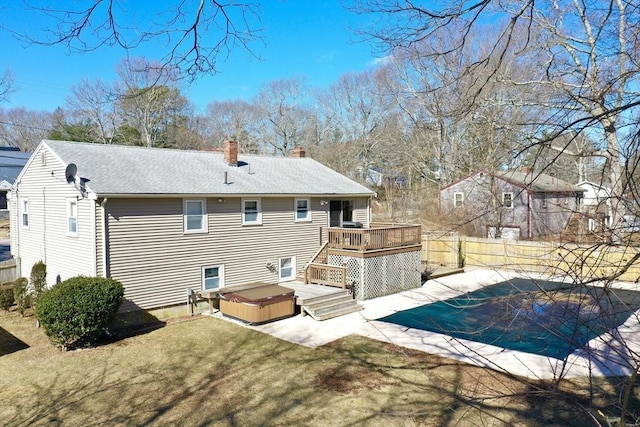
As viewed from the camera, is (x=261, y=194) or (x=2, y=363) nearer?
(x=2, y=363)

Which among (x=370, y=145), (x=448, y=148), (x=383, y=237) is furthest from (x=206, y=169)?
(x=370, y=145)

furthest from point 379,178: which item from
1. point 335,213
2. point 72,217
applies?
point 72,217

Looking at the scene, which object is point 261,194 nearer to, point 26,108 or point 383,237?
A: point 383,237

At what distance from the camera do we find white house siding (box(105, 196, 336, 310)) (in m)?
13.2

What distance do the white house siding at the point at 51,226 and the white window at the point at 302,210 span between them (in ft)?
24.5

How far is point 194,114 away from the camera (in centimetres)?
4750

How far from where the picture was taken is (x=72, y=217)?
46.1 feet

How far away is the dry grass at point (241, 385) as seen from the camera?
763 cm

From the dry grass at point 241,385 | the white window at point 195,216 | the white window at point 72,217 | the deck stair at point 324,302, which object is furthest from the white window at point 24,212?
the deck stair at point 324,302

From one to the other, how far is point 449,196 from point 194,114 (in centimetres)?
2875

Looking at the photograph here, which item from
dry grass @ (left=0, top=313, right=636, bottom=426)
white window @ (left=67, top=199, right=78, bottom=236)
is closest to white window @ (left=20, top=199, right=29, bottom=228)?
white window @ (left=67, top=199, right=78, bottom=236)

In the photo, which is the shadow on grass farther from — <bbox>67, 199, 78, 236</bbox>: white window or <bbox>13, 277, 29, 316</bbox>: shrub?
<bbox>67, 199, 78, 236</bbox>: white window

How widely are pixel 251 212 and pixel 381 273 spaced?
18.0 feet

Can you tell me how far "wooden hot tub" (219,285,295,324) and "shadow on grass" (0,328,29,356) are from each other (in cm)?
548
